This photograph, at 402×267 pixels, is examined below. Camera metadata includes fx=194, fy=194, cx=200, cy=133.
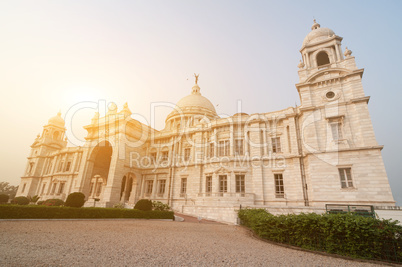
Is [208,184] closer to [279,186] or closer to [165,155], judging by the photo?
[279,186]

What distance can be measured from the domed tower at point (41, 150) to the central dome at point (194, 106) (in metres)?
33.4

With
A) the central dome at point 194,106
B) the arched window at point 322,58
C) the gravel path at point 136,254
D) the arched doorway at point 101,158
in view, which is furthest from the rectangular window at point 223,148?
the arched doorway at point 101,158

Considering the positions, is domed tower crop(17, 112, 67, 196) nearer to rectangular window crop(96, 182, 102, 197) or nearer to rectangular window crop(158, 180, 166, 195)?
rectangular window crop(96, 182, 102, 197)

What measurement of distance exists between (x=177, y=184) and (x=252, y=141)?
12875mm

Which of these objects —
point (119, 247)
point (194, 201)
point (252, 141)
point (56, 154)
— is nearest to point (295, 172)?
point (252, 141)

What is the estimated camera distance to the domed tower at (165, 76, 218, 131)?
1694 inches

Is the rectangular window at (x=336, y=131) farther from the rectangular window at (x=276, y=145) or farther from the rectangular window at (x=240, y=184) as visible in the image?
the rectangular window at (x=240, y=184)

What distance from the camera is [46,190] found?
46.3 metres

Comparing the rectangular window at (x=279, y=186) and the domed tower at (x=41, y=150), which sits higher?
the domed tower at (x=41, y=150)

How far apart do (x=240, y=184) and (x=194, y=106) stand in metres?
24.8

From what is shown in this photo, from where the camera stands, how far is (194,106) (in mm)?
44625

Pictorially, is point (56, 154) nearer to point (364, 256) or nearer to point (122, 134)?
point (122, 134)

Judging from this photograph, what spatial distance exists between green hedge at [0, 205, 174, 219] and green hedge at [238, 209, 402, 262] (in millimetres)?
12778

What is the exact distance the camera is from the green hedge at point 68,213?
12.9 meters
